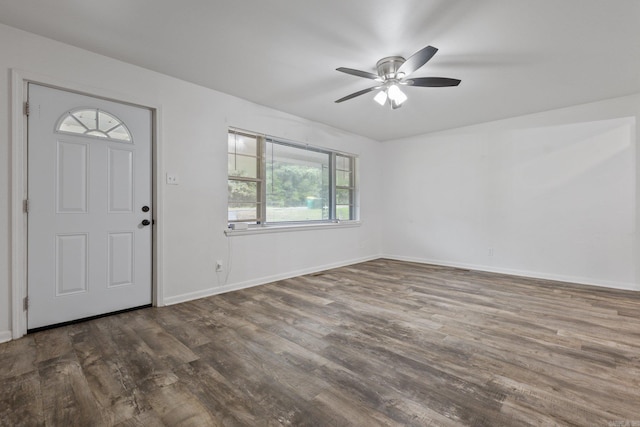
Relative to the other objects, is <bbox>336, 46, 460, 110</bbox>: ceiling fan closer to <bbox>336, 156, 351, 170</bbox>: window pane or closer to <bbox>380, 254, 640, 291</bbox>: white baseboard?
<bbox>336, 156, 351, 170</bbox>: window pane

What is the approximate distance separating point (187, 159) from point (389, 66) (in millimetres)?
2375

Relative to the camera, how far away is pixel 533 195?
4.30m

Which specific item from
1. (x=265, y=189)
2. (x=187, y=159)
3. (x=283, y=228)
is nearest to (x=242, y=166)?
(x=265, y=189)

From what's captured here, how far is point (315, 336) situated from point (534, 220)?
3.95 metres

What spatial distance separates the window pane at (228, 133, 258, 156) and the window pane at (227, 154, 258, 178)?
77 millimetres

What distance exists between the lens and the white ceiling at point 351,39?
202 cm

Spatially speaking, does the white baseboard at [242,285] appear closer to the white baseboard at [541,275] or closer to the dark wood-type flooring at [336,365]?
the dark wood-type flooring at [336,365]

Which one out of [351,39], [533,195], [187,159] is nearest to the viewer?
[351,39]

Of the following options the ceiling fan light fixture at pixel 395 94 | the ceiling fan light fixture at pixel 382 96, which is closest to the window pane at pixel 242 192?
the ceiling fan light fixture at pixel 382 96

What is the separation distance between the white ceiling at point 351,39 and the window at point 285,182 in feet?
2.69

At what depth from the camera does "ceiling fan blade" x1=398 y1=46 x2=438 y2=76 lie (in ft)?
6.87

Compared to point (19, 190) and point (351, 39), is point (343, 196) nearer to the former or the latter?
point (351, 39)

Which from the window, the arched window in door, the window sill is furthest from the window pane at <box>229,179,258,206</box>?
the arched window in door

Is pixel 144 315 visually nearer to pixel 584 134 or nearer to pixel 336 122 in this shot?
pixel 336 122
